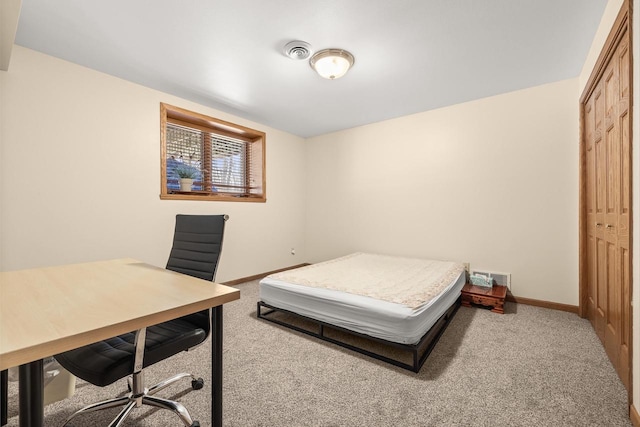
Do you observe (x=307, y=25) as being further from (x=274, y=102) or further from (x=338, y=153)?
(x=338, y=153)

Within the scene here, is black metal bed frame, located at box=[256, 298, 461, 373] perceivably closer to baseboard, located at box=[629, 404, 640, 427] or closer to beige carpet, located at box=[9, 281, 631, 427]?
beige carpet, located at box=[9, 281, 631, 427]

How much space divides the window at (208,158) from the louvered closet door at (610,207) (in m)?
3.75

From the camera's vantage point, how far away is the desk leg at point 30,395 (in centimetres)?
79

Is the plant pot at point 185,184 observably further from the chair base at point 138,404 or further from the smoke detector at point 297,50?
the chair base at point 138,404

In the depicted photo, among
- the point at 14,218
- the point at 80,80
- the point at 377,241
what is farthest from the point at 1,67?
the point at 377,241

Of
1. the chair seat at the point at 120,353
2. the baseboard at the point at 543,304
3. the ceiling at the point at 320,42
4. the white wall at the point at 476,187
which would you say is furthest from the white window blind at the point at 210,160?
the baseboard at the point at 543,304

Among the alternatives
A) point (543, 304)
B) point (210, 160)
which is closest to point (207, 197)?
point (210, 160)

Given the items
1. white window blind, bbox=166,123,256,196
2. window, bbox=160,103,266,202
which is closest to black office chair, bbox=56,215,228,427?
window, bbox=160,103,266,202

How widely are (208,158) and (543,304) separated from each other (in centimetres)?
441

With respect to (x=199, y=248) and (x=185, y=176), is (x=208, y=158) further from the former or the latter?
(x=199, y=248)

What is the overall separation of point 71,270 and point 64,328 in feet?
3.43

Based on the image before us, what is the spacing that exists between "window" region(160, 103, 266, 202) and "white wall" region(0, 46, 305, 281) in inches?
4.8

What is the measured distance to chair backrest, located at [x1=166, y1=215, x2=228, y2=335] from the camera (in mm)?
1606

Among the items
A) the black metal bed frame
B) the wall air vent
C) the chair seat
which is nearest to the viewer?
the chair seat
